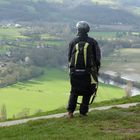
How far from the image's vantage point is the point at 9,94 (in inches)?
2931

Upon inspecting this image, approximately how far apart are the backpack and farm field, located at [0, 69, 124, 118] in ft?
148

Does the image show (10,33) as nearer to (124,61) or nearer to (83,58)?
(124,61)

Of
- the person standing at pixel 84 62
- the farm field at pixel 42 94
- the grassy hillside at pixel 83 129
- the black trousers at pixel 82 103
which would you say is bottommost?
the farm field at pixel 42 94

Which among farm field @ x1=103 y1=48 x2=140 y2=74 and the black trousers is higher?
the black trousers

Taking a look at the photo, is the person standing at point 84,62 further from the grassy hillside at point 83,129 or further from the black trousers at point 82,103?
the grassy hillside at point 83,129

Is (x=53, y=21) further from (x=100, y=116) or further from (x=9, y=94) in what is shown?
(x=100, y=116)

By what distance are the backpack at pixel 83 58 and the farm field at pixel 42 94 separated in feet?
148

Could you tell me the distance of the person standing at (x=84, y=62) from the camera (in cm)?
1092

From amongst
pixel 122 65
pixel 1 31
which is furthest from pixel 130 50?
pixel 1 31

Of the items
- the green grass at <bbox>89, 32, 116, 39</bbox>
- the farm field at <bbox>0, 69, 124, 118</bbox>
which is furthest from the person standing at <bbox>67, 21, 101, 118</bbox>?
the green grass at <bbox>89, 32, 116, 39</bbox>

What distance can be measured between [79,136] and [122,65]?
9317 cm

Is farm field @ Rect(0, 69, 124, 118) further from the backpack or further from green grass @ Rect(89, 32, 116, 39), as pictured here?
green grass @ Rect(89, 32, 116, 39)

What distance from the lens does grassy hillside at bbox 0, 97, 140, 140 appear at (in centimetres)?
966

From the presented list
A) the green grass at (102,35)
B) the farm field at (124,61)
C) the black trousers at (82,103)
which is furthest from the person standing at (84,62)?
the green grass at (102,35)
